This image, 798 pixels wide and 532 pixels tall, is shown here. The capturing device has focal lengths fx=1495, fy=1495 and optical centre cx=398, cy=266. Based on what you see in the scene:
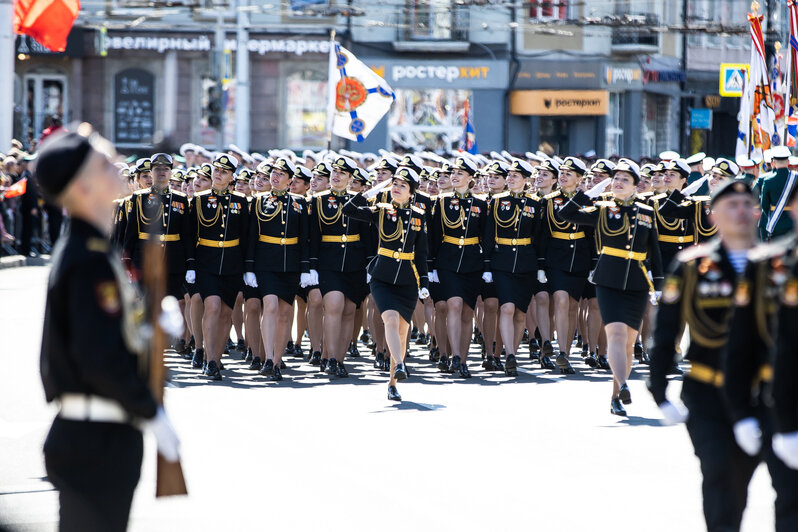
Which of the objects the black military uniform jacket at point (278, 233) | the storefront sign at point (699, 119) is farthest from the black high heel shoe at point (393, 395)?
the storefront sign at point (699, 119)

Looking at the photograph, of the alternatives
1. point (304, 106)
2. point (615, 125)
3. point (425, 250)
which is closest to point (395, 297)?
point (425, 250)

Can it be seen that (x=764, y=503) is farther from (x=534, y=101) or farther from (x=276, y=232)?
(x=534, y=101)

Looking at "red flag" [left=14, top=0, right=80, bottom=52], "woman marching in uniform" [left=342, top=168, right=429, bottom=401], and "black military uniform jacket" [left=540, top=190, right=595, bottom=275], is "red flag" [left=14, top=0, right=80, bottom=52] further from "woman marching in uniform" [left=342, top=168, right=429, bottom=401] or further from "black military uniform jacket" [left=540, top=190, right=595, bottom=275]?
"woman marching in uniform" [left=342, top=168, right=429, bottom=401]

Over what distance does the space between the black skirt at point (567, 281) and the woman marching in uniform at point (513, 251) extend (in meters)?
0.26

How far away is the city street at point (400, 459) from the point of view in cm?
790

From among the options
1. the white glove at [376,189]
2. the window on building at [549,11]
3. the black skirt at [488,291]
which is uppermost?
the window on building at [549,11]

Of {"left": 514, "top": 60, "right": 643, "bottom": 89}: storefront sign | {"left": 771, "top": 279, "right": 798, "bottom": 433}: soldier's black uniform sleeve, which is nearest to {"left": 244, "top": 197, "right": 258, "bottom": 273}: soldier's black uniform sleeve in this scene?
{"left": 771, "top": 279, "right": 798, "bottom": 433}: soldier's black uniform sleeve

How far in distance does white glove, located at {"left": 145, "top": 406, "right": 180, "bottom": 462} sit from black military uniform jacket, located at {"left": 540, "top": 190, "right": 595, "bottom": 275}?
10755 mm

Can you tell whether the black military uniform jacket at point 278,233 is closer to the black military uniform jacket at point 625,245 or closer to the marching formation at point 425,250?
the marching formation at point 425,250

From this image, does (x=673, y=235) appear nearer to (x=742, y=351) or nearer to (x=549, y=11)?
(x=742, y=351)

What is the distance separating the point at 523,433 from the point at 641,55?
3679 cm

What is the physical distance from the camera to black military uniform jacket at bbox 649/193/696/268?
15328 mm

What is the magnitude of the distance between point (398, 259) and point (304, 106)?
30.6 meters

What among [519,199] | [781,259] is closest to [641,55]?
[519,199]
